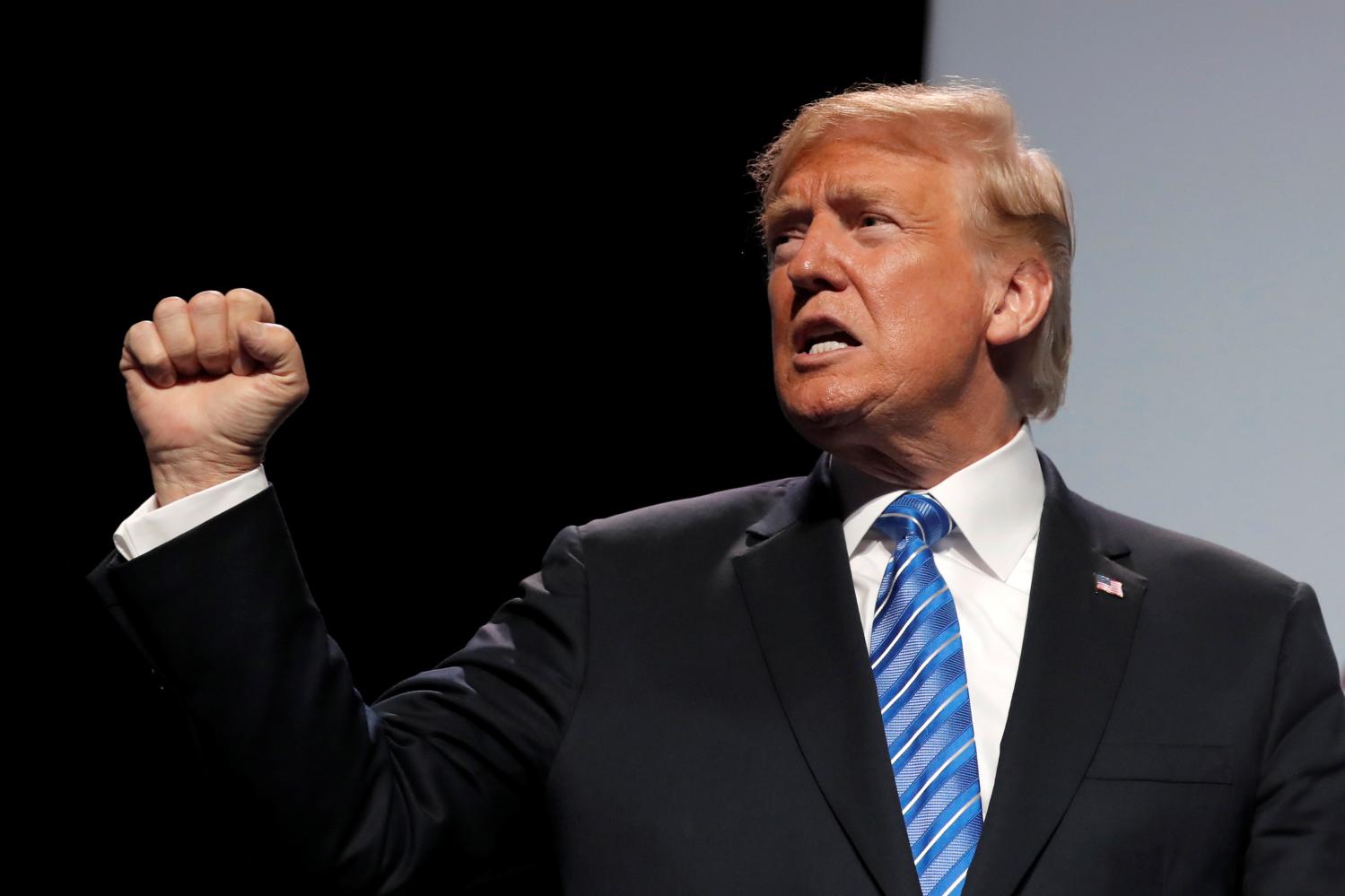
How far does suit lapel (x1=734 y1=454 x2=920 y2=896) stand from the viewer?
1.54 metres

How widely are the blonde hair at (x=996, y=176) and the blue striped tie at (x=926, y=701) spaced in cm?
31

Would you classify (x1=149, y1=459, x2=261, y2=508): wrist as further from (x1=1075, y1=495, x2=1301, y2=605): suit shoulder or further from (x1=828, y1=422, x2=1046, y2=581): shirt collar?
(x1=1075, y1=495, x2=1301, y2=605): suit shoulder

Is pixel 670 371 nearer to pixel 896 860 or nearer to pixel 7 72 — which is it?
pixel 7 72

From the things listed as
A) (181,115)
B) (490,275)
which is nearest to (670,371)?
(490,275)

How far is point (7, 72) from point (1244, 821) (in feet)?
6.56

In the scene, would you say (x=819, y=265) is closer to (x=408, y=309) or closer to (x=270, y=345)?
(x=270, y=345)

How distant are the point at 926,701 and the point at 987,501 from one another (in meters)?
0.27

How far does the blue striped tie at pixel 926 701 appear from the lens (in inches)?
61.0

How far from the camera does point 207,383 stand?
1.38 metres

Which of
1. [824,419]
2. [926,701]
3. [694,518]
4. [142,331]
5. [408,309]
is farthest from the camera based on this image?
[408,309]

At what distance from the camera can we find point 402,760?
154 cm

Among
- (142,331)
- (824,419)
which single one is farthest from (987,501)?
(142,331)

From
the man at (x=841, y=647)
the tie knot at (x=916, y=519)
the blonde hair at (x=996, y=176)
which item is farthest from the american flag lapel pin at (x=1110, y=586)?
the blonde hair at (x=996, y=176)

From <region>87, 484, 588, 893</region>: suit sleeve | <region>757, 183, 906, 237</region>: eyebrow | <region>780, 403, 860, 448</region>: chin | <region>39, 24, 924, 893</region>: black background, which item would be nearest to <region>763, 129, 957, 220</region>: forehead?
<region>757, 183, 906, 237</region>: eyebrow
